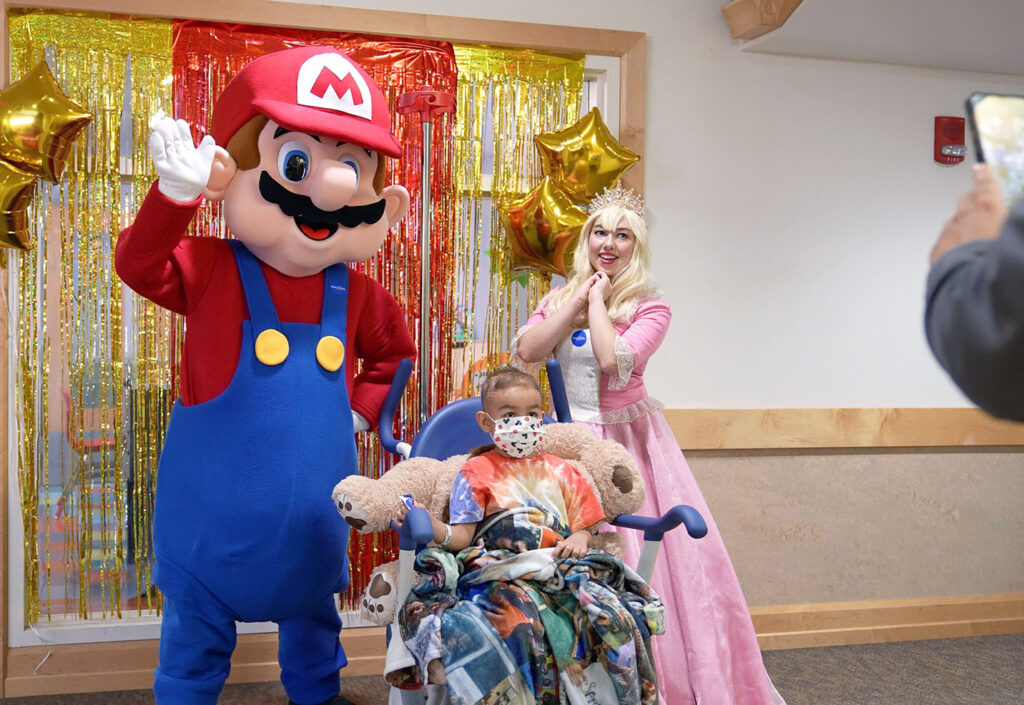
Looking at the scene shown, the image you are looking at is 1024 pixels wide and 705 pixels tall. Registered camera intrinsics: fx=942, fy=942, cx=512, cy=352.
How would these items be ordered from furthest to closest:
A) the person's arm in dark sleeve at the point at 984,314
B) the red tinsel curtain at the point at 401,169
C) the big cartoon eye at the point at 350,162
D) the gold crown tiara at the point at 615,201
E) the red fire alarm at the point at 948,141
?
the red fire alarm at the point at 948,141, the red tinsel curtain at the point at 401,169, the gold crown tiara at the point at 615,201, the big cartoon eye at the point at 350,162, the person's arm in dark sleeve at the point at 984,314

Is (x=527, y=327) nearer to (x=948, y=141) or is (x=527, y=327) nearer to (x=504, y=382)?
(x=504, y=382)

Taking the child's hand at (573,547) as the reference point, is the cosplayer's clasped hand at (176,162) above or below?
above

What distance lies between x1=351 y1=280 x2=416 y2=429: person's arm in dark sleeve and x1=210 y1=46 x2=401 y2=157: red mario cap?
0.43 metres

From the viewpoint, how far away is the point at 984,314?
583mm

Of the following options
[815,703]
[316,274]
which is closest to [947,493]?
[815,703]

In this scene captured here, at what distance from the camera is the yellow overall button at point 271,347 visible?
2.09m

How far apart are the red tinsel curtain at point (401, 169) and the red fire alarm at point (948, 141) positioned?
182 cm

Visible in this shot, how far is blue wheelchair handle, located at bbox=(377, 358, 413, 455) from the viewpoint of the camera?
90.5 inches

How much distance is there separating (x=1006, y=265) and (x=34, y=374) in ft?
9.16

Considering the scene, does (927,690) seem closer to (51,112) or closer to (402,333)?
(402,333)

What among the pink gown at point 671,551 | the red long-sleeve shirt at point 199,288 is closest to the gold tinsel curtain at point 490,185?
the pink gown at point 671,551

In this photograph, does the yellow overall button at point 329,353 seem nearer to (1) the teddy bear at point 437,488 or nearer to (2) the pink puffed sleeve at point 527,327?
(1) the teddy bear at point 437,488

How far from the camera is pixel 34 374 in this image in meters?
2.78

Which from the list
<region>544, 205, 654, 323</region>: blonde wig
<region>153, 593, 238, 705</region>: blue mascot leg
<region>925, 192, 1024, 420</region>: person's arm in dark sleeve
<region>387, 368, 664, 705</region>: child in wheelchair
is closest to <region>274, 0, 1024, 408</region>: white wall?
<region>544, 205, 654, 323</region>: blonde wig
